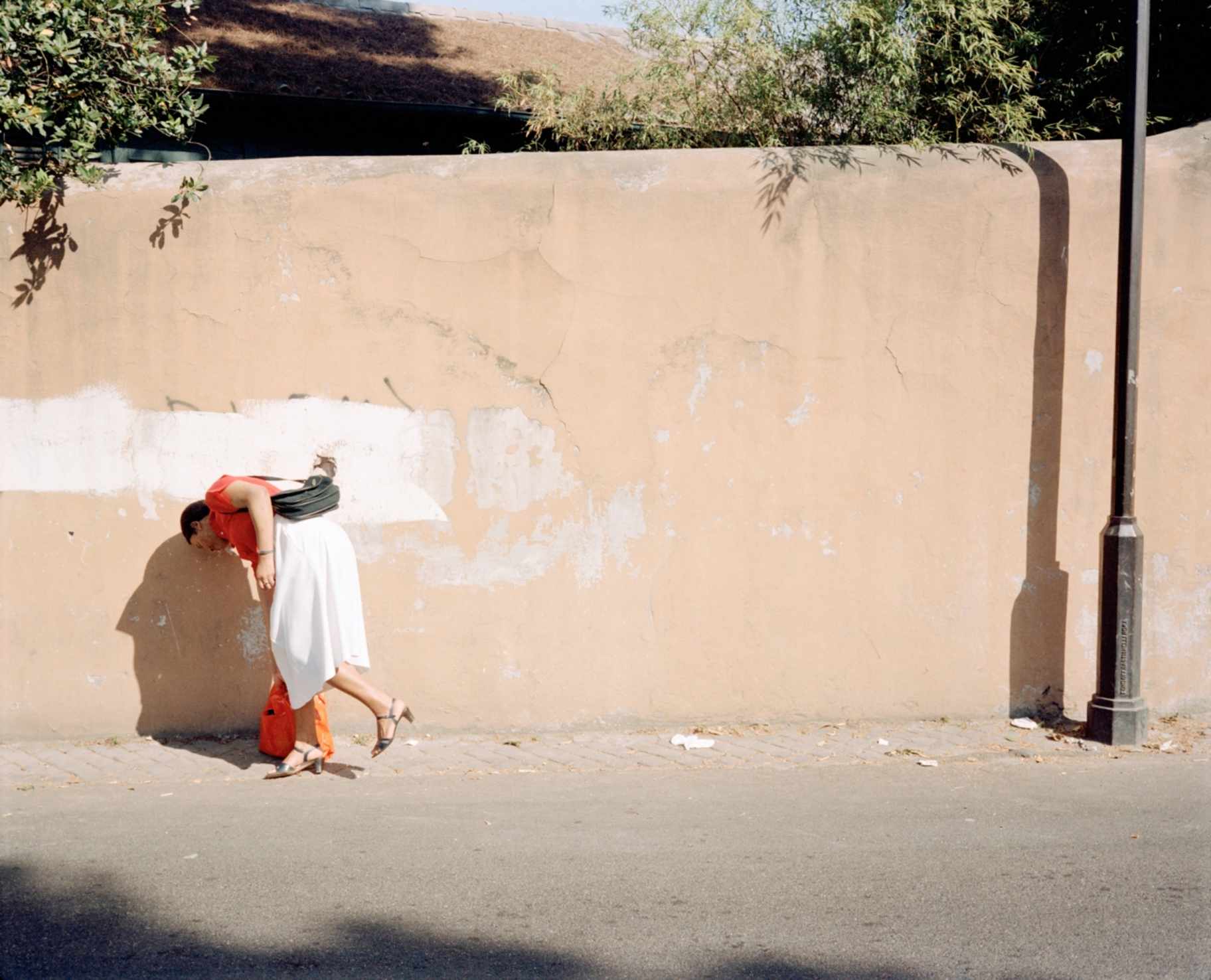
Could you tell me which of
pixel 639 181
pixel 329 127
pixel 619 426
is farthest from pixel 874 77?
pixel 329 127

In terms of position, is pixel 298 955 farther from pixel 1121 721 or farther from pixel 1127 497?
pixel 1127 497

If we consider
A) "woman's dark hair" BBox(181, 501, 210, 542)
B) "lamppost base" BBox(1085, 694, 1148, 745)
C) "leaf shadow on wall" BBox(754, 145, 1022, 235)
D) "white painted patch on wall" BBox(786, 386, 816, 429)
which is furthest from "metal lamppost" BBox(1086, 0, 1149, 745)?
"woman's dark hair" BBox(181, 501, 210, 542)

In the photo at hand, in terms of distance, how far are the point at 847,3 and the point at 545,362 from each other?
9.42 feet

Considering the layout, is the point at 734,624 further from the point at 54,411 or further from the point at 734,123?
the point at 54,411

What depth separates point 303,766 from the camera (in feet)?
19.7

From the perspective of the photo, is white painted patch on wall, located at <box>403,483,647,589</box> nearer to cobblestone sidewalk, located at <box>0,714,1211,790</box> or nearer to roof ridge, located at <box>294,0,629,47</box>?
cobblestone sidewalk, located at <box>0,714,1211,790</box>

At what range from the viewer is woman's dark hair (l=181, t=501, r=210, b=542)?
614 cm

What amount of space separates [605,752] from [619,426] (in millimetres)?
1800

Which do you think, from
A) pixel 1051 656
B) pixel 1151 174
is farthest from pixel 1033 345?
pixel 1051 656

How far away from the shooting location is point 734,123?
764cm

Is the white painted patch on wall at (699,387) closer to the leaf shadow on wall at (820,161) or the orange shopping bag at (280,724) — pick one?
the leaf shadow on wall at (820,161)

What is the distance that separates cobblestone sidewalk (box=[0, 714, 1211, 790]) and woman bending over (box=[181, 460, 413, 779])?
1.19 feet

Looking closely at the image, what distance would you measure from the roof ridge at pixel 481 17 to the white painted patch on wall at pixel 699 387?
23.4 ft

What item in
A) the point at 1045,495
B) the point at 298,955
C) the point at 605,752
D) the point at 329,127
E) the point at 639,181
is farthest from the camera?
the point at 329,127
